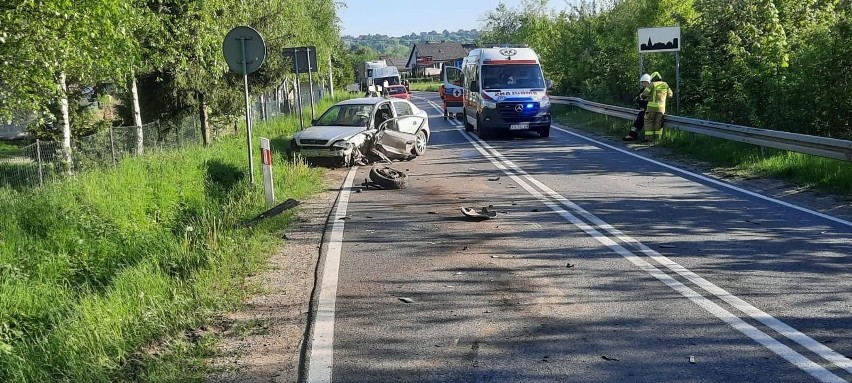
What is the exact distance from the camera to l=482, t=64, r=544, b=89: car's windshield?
22.5 metres

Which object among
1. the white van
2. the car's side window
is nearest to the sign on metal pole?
the car's side window

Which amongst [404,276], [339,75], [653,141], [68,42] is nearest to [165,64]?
[68,42]

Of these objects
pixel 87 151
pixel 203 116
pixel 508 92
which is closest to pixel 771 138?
pixel 508 92

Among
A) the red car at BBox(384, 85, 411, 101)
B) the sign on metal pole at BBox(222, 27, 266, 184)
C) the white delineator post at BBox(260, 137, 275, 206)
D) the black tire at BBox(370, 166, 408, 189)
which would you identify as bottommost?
the black tire at BBox(370, 166, 408, 189)

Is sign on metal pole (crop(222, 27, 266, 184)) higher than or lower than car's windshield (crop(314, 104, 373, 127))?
higher

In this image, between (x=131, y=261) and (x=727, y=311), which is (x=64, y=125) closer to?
(x=131, y=261)

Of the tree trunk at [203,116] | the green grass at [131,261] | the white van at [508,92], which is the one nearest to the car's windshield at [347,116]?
the green grass at [131,261]

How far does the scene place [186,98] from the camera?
67.4 ft

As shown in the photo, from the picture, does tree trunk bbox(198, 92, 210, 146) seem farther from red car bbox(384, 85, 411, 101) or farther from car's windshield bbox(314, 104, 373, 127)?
red car bbox(384, 85, 411, 101)

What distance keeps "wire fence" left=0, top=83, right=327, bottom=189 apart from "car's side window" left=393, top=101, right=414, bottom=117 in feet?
16.6

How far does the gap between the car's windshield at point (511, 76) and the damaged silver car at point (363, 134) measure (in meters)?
3.79

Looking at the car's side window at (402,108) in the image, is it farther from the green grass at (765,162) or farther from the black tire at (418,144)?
the green grass at (765,162)

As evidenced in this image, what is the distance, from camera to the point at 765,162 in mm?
13781

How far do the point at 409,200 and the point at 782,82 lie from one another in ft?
28.5
